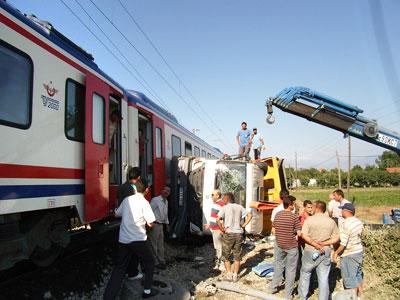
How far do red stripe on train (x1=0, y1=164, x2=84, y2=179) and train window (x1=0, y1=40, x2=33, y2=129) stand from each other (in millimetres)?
503

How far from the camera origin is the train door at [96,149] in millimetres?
6898

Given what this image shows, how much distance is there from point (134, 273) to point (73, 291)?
1.07m

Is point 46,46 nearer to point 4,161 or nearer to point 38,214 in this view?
point 4,161

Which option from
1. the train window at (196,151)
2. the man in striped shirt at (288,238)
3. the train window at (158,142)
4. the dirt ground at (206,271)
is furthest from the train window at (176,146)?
the man in striped shirt at (288,238)

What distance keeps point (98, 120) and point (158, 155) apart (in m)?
4.27

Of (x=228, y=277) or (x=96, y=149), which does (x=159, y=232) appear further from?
(x=96, y=149)

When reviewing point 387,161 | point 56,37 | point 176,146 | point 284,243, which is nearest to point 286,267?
point 284,243

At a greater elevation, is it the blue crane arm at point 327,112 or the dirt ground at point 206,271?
the blue crane arm at point 327,112

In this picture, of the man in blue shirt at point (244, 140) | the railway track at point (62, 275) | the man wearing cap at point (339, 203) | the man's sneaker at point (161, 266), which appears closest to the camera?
the railway track at point (62, 275)

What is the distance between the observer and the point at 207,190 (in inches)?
443

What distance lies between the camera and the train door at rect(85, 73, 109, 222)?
690 cm

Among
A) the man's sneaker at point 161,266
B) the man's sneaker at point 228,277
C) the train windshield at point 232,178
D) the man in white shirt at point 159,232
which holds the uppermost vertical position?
the train windshield at point 232,178

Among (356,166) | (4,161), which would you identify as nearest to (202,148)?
(4,161)

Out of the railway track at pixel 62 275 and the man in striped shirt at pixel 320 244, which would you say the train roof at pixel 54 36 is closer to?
the railway track at pixel 62 275
